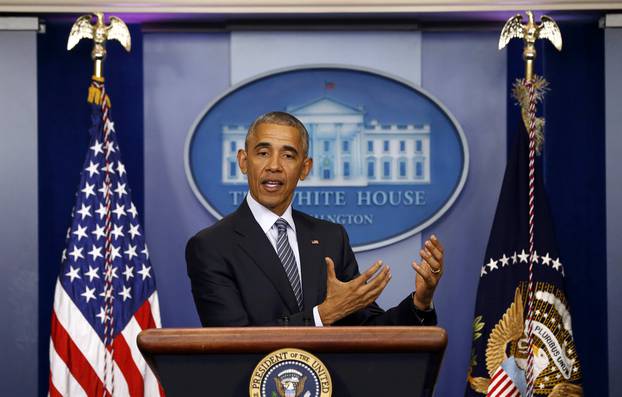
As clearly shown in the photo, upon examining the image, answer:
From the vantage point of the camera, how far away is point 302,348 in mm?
1882

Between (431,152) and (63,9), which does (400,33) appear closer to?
(431,152)

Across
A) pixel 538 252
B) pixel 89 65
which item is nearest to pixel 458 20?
pixel 538 252

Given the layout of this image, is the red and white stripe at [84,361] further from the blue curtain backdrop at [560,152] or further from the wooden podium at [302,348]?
the wooden podium at [302,348]

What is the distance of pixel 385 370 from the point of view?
1935mm

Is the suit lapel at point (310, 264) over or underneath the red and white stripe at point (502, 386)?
over

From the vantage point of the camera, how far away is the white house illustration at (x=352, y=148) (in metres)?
4.60

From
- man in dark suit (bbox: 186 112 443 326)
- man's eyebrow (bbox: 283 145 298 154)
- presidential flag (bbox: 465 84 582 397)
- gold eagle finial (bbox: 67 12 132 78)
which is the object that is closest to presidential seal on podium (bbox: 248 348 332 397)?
man in dark suit (bbox: 186 112 443 326)

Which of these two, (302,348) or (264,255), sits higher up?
(264,255)

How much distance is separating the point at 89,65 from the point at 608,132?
2.48m

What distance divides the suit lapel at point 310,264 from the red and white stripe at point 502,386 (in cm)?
167

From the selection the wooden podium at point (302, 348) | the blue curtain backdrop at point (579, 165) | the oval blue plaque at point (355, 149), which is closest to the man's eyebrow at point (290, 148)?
the wooden podium at point (302, 348)

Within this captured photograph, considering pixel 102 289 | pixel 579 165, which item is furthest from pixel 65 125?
pixel 579 165

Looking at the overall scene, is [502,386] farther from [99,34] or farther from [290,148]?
Result: [99,34]

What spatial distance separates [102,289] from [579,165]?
7.54ft
